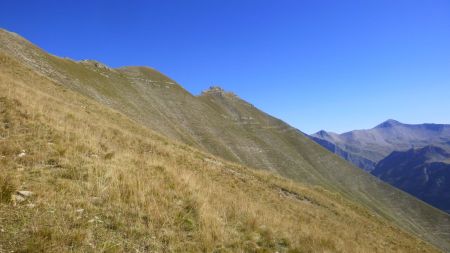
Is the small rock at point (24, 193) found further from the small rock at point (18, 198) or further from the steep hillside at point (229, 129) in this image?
the steep hillside at point (229, 129)

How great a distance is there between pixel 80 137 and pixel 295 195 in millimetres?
18649

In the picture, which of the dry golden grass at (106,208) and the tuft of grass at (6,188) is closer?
the dry golden grass at (106,208)

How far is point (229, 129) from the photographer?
96.4 metres

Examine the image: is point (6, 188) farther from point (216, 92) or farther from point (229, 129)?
point (216, 92)

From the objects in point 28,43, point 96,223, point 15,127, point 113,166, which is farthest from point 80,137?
point 28,43

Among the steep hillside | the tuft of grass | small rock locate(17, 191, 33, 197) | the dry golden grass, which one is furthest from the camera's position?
the steep hillside

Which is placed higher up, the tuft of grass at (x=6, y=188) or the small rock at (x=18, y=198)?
the tuft of grass at (x=6, y=188)

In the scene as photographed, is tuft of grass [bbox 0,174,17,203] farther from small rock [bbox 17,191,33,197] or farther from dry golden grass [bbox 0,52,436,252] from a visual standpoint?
small rock [bbox 17,191,33,197]

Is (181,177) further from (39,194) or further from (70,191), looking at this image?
(39,194)

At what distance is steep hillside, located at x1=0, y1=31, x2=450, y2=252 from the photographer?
55938 mm

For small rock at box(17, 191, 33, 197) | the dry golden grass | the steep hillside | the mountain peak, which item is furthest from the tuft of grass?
the mountain peak

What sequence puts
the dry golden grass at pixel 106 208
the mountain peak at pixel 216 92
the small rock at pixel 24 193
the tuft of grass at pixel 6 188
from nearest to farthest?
the dry golden grass at pixel 106 208 → the tuft of grass at pixel 6 188 → the small rock at pixel 24 193 → the mountain peak at pixel 216 92

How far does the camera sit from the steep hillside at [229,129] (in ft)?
184

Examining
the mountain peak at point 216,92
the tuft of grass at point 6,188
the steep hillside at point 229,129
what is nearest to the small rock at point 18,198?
the tuft of grass at point 6,188
